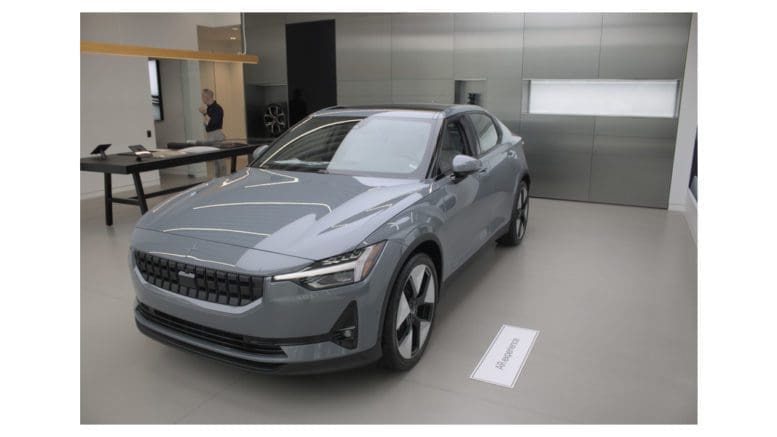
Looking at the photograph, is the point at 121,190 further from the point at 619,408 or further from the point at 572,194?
the point at 619,408

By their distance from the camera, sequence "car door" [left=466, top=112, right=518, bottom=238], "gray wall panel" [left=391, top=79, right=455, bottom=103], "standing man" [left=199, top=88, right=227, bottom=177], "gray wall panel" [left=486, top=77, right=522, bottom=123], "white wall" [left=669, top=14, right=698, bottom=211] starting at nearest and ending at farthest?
"car door" [left=466, top=112, right=518, bottom=238], "white wall" [left=669, top=14, right=698, bottom=211], "gray wall panel" [left=486, top=77, right=522, bottom=123], "gray wall panel" [left=391, top=79, right=455, bottom=103], "standing man" [left=199, top=88, right=227, bottom=177]

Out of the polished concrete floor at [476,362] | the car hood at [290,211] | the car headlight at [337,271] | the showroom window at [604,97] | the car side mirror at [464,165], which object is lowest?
the polished concrete floor at [476,362]

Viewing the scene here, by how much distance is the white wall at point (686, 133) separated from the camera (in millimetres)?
6336

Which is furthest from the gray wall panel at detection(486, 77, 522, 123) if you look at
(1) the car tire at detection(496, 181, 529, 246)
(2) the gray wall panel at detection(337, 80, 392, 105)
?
(1) the car tire at detection(496, 181, 529, 246)

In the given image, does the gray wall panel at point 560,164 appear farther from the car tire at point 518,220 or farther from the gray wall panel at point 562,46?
the car tire at point 518,220

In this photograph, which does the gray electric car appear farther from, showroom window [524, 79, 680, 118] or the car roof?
showroom window [524, 79, 680, 118]

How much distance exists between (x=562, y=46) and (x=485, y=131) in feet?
11.3

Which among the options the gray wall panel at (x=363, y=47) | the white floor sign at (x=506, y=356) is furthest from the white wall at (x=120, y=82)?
the white floor sign at (x=506, y=356)

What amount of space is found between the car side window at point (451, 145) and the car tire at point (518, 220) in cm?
121

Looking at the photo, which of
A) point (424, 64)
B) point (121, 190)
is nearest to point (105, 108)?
point (121, 190)

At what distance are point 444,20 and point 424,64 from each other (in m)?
0.68

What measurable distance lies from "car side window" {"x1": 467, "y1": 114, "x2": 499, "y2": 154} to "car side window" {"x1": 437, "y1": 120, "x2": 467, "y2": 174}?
0.97 feet

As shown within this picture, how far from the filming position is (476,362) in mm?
2990

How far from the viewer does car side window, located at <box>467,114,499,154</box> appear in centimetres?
411
